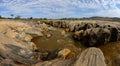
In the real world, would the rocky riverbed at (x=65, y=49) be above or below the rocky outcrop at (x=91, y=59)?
below

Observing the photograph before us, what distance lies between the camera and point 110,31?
95.3 ft

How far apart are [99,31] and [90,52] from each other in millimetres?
17746

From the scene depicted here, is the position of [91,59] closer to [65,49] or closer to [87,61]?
[87,61]

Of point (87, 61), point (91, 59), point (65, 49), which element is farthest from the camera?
point (65, 49)

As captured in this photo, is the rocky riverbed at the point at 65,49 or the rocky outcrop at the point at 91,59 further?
the rocky riverbed at the point at 65,49

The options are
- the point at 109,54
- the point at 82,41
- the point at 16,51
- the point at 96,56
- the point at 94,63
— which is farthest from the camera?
the point at 82,41

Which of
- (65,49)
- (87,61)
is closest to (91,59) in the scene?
(87,61)

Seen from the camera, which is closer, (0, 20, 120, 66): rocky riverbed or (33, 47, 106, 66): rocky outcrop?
(33, 47, 106, 66): rocky outcrop

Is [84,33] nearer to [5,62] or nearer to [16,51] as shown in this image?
[16,51]

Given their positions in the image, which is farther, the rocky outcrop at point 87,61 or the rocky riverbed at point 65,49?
the rocky riverbed at point 65,49

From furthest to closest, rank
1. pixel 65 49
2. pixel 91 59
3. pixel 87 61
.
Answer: pixel 65 49 < pixel 91 59 < pixel 87 61

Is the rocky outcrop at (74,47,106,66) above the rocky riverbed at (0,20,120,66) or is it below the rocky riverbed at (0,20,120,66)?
above

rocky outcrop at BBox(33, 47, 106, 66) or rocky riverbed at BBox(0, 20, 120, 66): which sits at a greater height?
rocky outcrop at BBox(33, 47, 106, 66)

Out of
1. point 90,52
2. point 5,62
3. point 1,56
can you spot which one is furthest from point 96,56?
point 1,56
